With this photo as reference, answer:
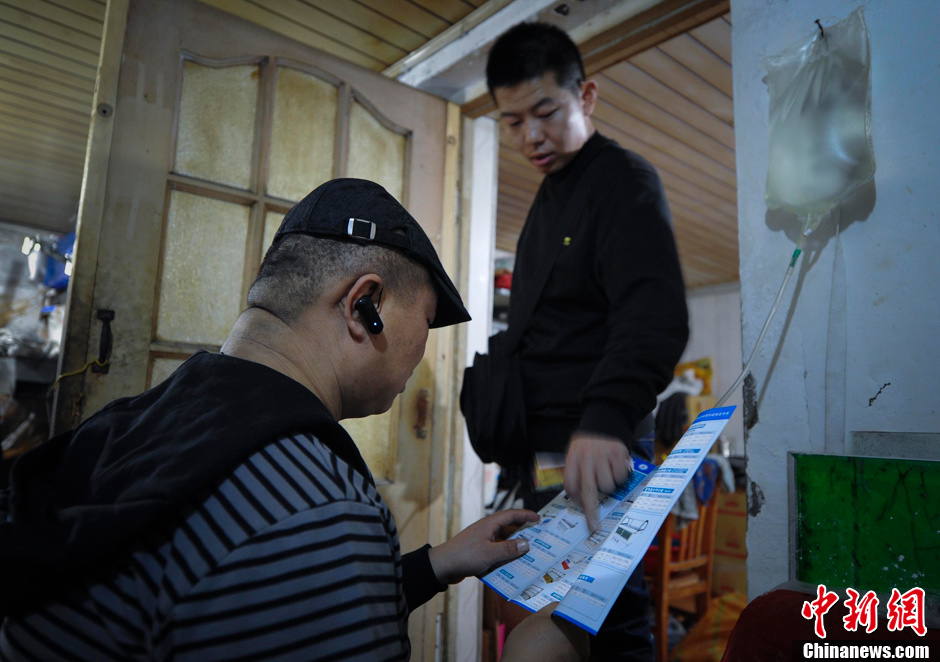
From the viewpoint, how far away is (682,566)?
9.73 ft

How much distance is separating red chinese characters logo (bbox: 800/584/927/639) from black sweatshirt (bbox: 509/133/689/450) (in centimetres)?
36

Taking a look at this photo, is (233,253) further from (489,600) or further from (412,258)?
(489,600)

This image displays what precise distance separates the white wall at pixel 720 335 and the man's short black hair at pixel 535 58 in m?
5.10

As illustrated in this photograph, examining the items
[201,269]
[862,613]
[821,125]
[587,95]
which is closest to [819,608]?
[862,613]

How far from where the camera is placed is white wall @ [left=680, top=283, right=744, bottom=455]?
6004 millimetres

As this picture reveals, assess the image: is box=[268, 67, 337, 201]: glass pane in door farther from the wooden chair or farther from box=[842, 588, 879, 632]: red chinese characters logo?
the wooden chair

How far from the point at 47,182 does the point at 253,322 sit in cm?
403

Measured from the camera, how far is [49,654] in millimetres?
505

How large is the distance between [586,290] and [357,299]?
26.2 inches

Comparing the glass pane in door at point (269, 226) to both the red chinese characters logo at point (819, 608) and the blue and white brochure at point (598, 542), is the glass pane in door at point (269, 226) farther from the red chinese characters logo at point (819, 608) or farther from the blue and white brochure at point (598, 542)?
the red chinese characters logo at point (819, 608)

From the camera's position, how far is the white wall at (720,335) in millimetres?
6004

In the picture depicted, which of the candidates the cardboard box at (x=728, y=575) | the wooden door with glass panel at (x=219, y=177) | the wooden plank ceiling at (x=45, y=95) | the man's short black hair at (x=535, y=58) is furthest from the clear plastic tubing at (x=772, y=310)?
the cardboard box at (x=728, y=575)

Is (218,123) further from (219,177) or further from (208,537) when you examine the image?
(208,537)

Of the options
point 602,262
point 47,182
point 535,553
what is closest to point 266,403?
point 535,553
